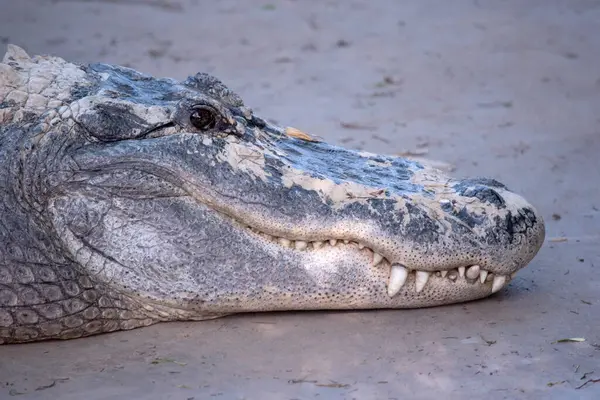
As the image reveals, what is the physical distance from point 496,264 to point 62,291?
1.58 m

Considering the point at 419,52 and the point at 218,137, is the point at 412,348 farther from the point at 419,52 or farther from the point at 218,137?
the point at 419,52

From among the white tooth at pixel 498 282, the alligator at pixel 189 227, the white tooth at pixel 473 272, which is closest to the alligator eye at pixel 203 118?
the alligator at pixel 189 227

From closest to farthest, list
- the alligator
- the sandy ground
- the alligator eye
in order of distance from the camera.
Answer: the sandy ground < the alligator < the alligator eye

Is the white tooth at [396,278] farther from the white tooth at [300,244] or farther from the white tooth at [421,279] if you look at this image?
the white tooth at [300,244]

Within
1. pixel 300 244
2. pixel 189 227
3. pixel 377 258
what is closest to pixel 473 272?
pixel 377 258

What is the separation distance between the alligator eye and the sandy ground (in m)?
0.74

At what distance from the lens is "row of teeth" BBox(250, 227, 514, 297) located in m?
3.60

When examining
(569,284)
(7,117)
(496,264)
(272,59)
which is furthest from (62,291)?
(272,59)

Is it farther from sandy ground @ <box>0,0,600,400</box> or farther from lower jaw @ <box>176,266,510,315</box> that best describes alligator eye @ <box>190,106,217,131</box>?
sandy ground @ <box>0,0,600,400</box>

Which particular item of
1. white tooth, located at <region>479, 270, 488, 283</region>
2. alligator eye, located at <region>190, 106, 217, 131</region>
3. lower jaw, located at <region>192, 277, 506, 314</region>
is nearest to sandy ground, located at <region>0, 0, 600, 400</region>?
lower jaw, located at <region>192, 277, 506, 314</region>

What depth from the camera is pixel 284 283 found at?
143 inches

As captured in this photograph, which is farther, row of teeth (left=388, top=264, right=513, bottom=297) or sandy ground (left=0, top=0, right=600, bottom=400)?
row of teeth (left=388, top=264, right=513, bottom=297)

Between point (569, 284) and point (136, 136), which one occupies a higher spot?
point (136, 136)

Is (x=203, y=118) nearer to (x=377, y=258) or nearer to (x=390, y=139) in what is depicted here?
(x=377, y=258)
